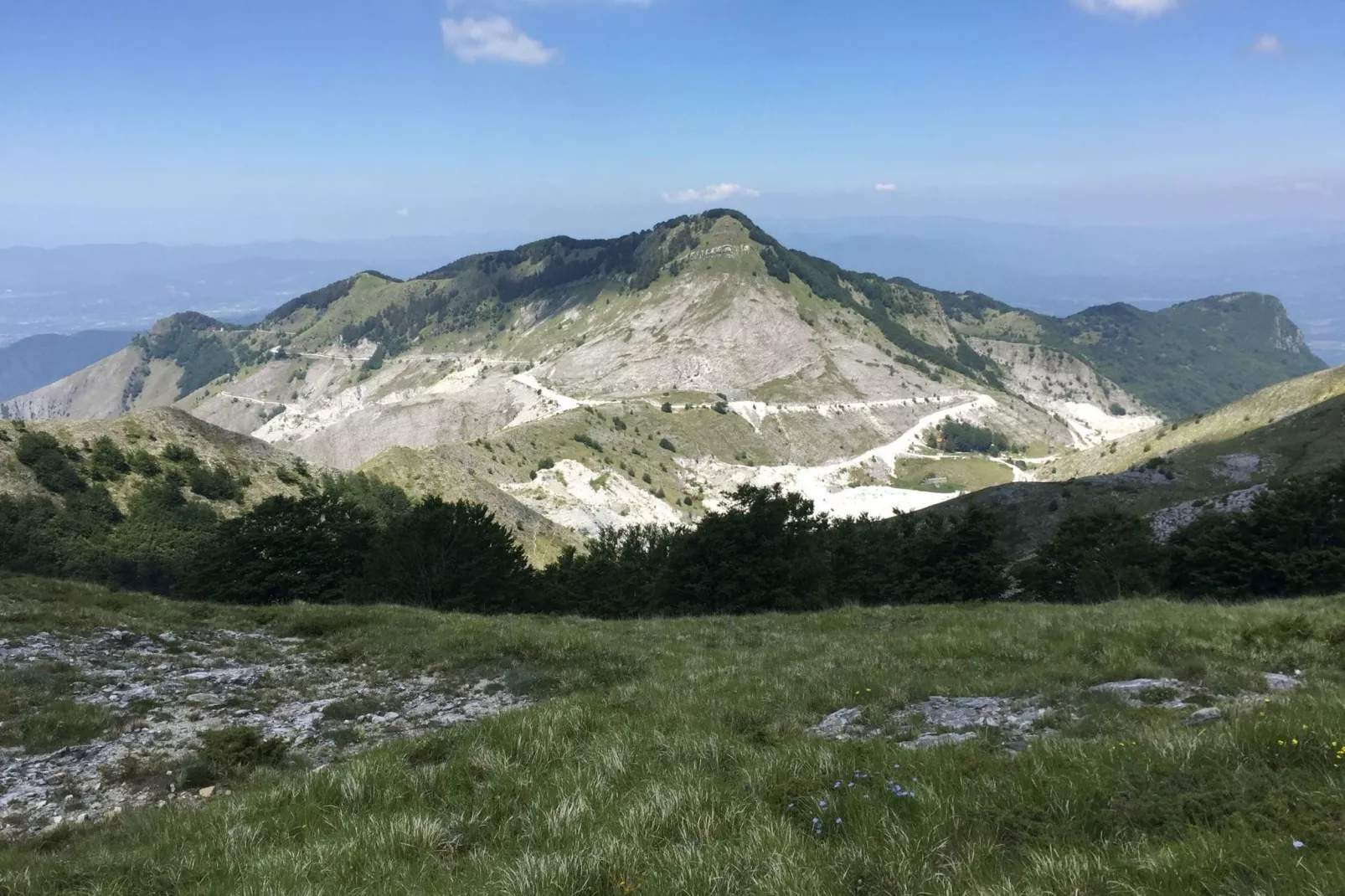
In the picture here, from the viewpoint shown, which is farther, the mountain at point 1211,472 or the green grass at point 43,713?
the mountain at point 1211,472

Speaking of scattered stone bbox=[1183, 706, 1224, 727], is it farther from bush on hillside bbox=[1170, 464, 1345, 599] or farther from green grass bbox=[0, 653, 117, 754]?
bush on hillside bbox=[1170, 464, 1345, 599]

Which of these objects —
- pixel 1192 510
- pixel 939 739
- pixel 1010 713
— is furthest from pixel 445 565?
pixel 1192 510

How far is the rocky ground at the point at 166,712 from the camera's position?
9797 millimetres

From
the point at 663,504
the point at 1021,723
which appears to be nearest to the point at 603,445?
the point at 663,504

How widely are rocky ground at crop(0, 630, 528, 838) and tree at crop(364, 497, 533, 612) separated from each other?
24.9m

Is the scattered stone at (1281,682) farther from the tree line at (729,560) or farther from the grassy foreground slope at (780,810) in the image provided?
the tree line at (729,560)

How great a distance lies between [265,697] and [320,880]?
11.4 meters

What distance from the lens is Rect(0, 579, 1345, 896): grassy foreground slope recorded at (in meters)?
4.48

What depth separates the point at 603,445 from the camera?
602 ft

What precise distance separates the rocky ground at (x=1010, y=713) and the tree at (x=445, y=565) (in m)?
37.4

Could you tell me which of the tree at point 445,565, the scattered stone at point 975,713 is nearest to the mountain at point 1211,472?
the tree at point 445,565

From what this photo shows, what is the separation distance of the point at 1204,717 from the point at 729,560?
36.6m

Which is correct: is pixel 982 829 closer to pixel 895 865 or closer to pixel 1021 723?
pixel 895 865

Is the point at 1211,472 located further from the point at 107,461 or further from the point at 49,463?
the point at 49,463
